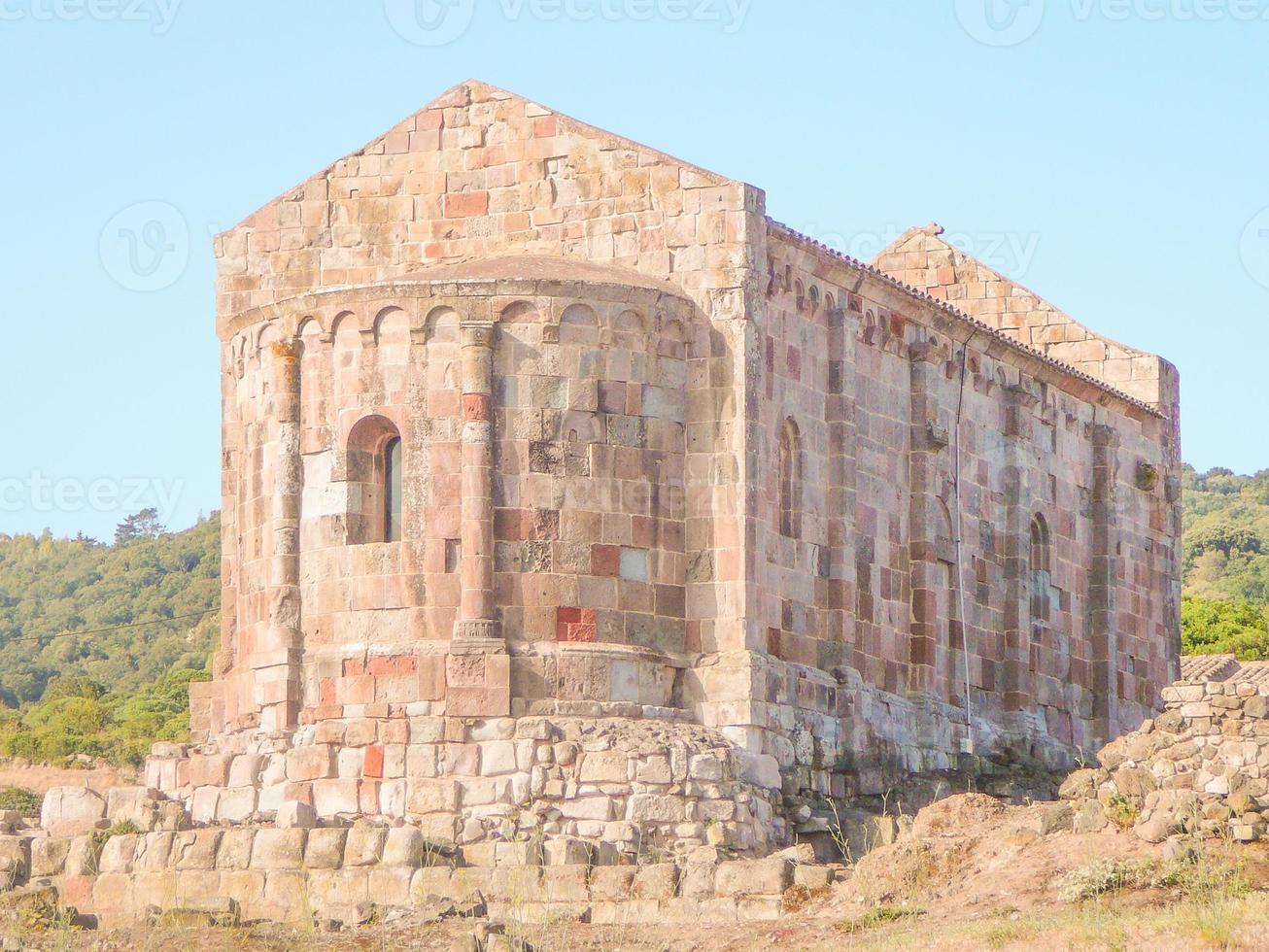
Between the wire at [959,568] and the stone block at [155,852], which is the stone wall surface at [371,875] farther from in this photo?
the wire at [959,568]

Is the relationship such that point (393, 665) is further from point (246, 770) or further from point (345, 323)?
point (345, 323)

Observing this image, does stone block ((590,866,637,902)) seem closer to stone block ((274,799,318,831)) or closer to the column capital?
stone block ((274,799,318,831))

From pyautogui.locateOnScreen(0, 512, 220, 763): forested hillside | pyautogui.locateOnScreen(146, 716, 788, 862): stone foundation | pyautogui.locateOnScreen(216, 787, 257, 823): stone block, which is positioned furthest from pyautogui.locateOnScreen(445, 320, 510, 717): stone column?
pyautogui.locateOnScreen(0, 512, 220, 763): forested hillside

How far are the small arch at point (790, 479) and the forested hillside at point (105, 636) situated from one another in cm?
2386

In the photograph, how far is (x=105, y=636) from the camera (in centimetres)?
7838

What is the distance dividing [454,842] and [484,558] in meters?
3.26

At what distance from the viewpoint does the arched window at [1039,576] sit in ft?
134

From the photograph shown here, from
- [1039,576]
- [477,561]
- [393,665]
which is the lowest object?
[393,665]

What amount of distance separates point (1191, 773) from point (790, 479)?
26.9 ft


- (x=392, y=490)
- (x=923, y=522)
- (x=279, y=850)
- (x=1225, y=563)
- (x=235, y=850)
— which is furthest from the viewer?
(x=1225, y=563)

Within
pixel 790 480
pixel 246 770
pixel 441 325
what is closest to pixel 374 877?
pixel 246 770

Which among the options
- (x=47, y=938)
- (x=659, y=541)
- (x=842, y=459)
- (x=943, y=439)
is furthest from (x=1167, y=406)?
(x=47, y=938)

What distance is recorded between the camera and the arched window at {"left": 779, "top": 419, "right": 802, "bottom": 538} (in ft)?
113

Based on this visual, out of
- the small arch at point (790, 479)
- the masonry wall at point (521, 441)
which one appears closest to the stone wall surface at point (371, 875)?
the masonry wall at point (521, 441)
